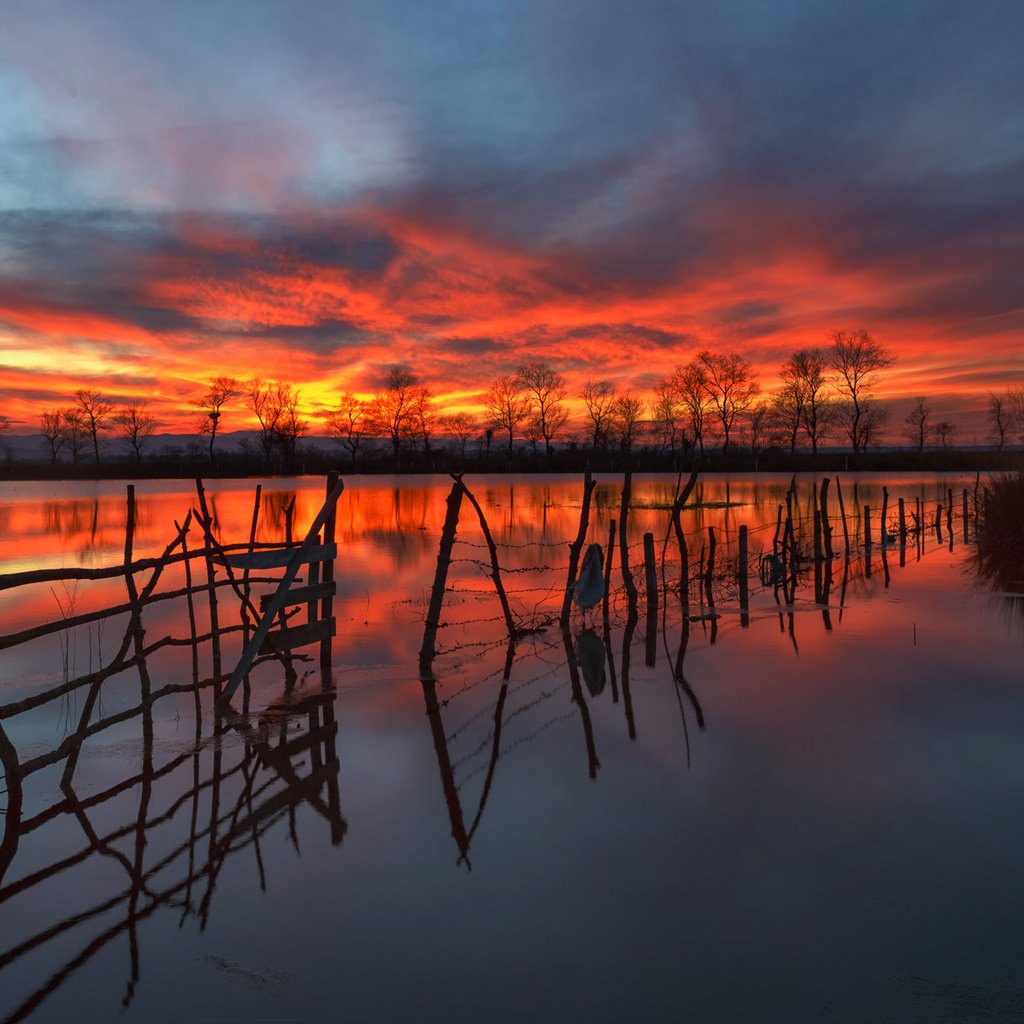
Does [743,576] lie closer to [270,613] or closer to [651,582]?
[651,582]

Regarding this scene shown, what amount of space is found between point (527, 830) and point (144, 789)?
11.9 feet

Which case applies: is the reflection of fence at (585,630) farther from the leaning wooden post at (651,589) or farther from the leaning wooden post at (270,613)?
the leaning wooden post at (270,613)

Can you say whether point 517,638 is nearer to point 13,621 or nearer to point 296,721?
point 296,721

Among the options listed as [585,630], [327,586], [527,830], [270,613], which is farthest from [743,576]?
[527,830]

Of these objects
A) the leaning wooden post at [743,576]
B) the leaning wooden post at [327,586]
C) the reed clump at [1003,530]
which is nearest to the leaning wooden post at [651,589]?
the leaning wooden post at [743,576]

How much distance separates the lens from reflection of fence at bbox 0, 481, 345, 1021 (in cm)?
529

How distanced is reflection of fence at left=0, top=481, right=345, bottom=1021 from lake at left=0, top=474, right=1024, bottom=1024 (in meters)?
0.03

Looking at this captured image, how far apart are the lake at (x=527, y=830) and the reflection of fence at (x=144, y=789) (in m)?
0.03

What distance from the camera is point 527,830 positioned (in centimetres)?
645

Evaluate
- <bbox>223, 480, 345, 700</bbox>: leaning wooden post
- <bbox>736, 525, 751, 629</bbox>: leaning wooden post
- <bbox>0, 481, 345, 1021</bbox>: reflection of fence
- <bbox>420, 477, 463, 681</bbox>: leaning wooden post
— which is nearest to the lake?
<bbox>0, 481, 345, 1021</bbox>: reflection of fence

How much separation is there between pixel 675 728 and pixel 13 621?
1391 cm

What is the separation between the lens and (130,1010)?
432 cm

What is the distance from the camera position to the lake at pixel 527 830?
177 inches

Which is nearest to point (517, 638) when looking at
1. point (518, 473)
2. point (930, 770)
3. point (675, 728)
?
point (675, 728)
